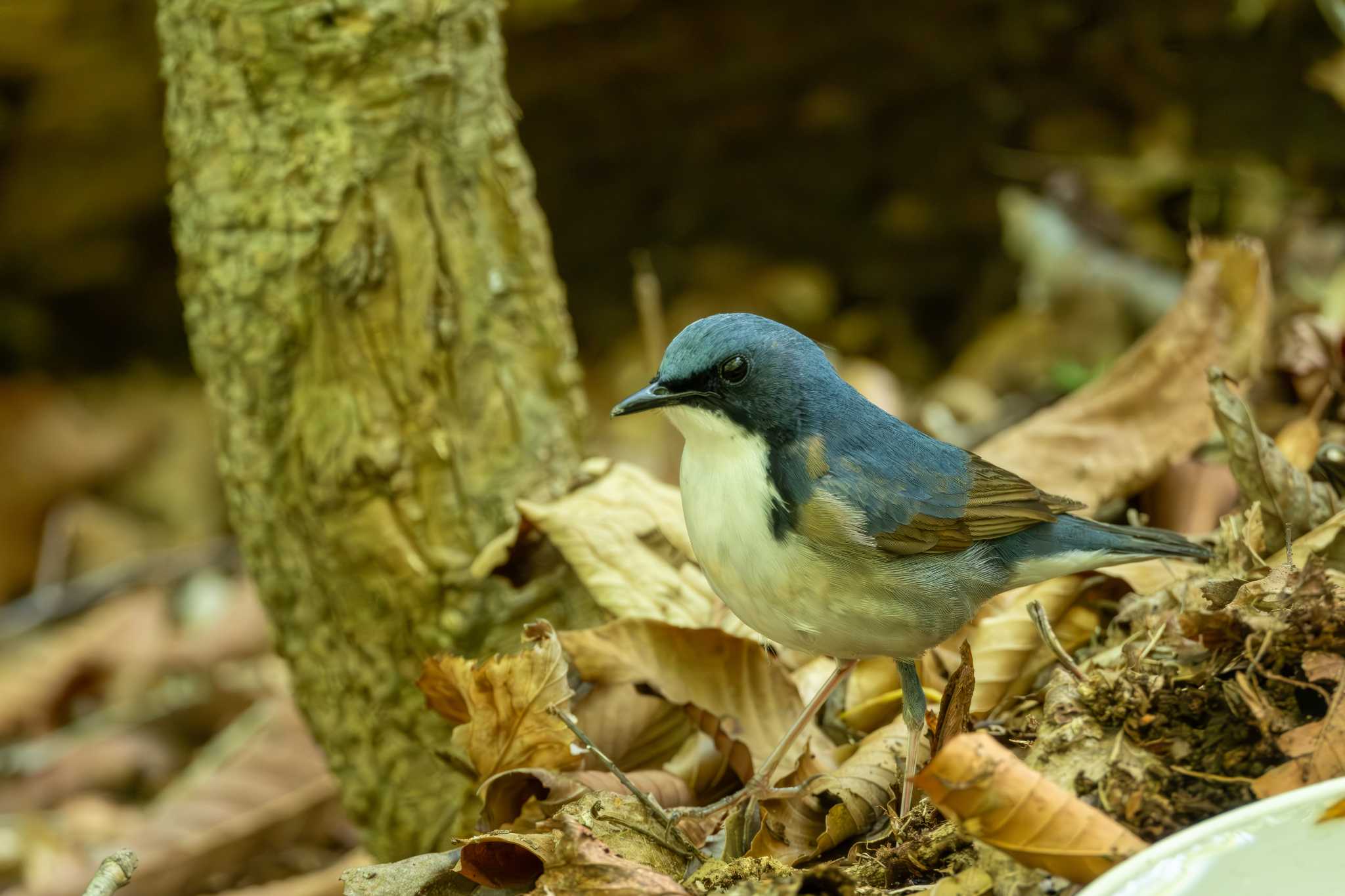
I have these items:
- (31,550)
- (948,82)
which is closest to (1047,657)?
(948,82)

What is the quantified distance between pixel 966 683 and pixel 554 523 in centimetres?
157

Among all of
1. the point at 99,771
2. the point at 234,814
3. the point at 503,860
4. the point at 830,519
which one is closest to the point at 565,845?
the point at 503,860

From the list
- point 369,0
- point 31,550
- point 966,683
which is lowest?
point 31,550

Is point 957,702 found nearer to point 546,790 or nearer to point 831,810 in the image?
point 831,810

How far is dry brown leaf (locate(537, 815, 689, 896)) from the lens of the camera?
2492 millimetres

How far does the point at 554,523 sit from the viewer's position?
12.9ft

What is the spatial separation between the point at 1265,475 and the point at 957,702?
4.12 ft

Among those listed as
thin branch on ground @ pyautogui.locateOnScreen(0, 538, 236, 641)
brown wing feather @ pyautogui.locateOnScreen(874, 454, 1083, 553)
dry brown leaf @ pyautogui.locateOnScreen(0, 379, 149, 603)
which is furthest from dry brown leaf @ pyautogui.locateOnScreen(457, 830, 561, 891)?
dry brown leaf @ pyautogui.locateOnScreen(0, 379, 149, 603)

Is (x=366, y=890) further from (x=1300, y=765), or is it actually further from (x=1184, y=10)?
(x=1184, y=10)

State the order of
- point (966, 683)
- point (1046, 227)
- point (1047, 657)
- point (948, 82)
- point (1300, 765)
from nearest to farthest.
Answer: point (1300, 765)
point (966, 683)
point (1047, 657)
point (1046, 227)
point (948, 82)

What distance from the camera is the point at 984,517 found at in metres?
3.26

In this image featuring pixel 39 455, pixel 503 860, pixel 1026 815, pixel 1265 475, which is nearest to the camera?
pixel 1026 815

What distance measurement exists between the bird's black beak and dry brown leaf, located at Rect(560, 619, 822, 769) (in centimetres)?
65

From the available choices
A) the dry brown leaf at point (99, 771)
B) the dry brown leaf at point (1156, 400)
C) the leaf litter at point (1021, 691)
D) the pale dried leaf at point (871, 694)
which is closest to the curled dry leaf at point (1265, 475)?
the leaf litter at point (1021, 691)
